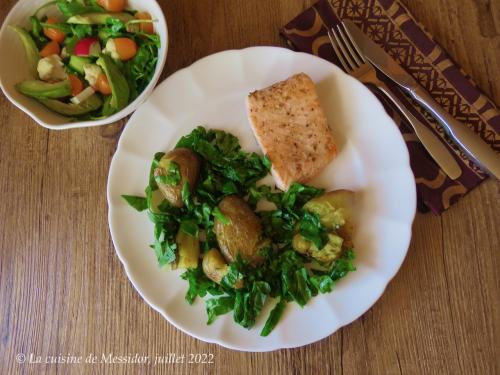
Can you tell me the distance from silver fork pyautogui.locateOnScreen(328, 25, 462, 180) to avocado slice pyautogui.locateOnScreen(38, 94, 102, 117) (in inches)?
30.6

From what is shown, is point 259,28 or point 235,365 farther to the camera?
point 259,28

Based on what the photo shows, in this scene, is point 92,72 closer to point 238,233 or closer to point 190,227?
point 190,227

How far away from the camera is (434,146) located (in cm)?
144

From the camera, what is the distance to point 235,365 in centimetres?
145

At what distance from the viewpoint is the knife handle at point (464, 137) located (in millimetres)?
1404

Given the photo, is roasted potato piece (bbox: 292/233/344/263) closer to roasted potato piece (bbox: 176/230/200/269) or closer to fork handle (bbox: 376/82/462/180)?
roasted potato piece (bbox: 176/230/200/269)

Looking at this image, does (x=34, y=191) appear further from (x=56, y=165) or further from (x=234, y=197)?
(x=234, y=197)

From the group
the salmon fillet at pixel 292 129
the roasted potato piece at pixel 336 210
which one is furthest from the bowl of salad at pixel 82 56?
the roasted potato piece at pixel 336 210

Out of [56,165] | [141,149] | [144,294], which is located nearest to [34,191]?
[56,165]

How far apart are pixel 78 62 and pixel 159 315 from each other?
0.82 metres

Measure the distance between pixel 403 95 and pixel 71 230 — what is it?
1175 millimetres

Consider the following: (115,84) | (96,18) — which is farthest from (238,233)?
(96,18)

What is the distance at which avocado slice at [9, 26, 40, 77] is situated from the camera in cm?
140

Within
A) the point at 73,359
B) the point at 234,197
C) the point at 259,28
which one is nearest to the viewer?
the point at 234,197
